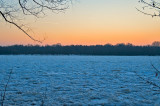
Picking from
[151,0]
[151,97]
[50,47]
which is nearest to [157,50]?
[50,47]

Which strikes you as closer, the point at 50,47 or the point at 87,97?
the point at 87,97

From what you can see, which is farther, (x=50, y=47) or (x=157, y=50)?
(x=50, y=47)

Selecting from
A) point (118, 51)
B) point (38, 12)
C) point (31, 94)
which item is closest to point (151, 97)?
point (31, 94)

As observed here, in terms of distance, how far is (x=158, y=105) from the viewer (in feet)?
19.8

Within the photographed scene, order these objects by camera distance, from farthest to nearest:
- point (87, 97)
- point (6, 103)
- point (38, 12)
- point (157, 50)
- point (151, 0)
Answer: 1. point (157, 50)
2. point (87, 97)
3. point (6, 103)
4. point (38, 12)
5. point (151, 0)

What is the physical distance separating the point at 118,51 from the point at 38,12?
96774mm

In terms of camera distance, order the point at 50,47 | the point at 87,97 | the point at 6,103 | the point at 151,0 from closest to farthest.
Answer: the point at 151,0, the point at 6,103, the point at 87,97, the point at 50,47

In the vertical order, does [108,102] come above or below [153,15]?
below

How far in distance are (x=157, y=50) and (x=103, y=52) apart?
2700 centimetres

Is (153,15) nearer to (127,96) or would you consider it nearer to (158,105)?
(158,105)

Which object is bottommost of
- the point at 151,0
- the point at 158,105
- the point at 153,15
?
the point at 158,105

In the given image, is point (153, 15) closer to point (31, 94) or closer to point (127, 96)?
point (127, 96)

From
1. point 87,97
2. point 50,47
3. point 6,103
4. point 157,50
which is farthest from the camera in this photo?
point 50,47

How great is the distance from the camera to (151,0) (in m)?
1.68
